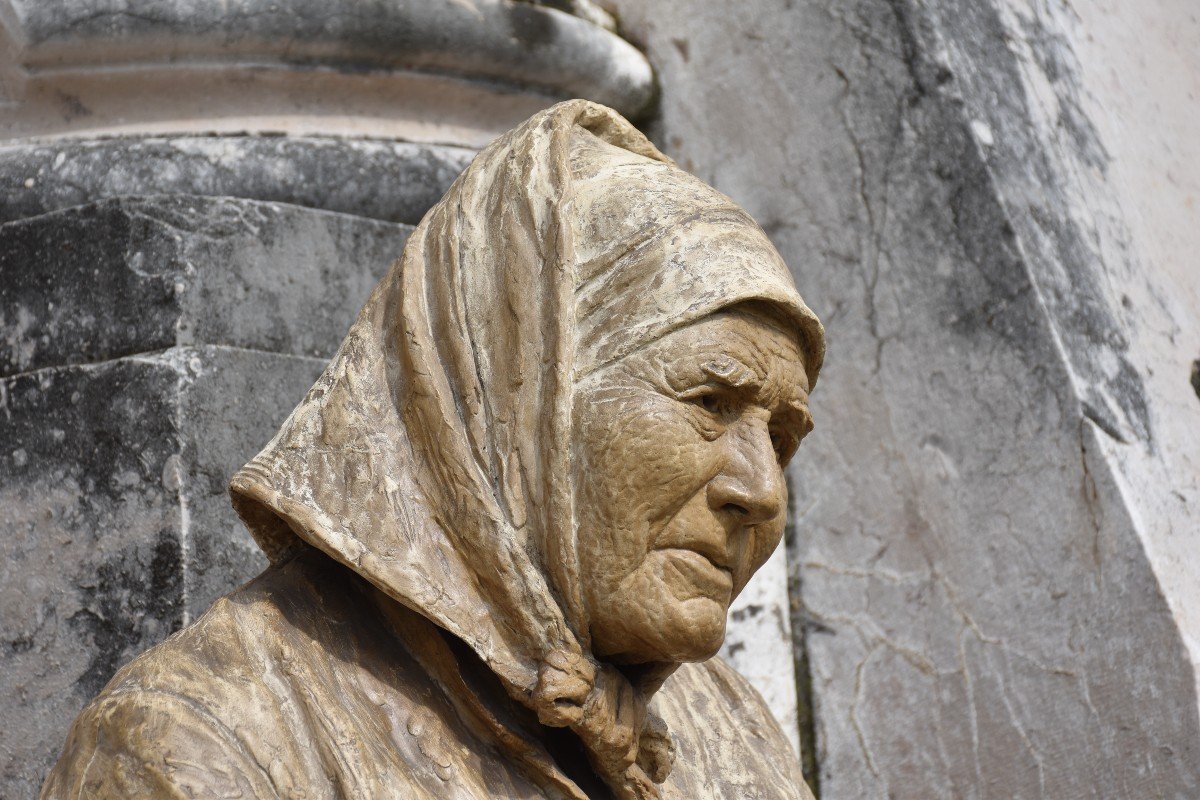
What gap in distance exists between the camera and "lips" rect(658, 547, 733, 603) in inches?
81.0

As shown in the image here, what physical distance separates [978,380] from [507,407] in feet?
4.51

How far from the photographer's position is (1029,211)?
3.20m

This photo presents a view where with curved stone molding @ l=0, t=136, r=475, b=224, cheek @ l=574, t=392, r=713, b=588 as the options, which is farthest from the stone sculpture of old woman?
curved stone molding @ l=0, t=136, r=475, b=224

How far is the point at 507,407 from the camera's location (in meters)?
2.08

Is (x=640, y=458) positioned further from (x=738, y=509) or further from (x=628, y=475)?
(x=738, y=509)

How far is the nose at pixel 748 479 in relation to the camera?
6.84ft

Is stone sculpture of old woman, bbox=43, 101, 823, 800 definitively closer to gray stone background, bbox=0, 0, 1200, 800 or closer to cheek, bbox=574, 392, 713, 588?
cheek, bbox=574, 392, 713, 588

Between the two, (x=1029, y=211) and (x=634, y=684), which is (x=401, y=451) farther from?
(x=1029, y=211)

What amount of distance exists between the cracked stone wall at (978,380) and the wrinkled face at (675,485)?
1.05 m

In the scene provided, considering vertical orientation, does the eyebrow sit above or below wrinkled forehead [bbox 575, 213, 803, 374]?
below

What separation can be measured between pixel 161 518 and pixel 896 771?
1.48 m

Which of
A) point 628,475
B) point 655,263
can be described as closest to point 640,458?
point 628,475

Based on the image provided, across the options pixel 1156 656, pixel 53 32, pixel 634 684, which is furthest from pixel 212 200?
pixel 1156 656

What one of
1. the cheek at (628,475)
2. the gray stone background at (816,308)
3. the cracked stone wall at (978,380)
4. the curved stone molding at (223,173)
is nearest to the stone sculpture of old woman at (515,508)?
the cheek at (628,475)
